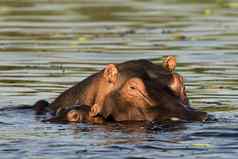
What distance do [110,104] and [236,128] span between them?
73.0 inches

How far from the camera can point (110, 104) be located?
1321cm

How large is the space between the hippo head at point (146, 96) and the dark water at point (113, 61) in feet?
0.81

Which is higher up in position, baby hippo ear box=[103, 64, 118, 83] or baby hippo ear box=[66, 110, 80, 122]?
baby hippo ear box=[103, 64, 118, 83]

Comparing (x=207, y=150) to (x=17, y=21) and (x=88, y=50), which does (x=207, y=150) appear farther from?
(x=17, y=21)

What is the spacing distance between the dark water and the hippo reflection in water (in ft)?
0.84

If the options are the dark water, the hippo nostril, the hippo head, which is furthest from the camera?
the hippo head

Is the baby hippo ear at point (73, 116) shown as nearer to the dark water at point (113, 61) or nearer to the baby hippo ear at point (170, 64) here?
the dark water at point (113, 61)

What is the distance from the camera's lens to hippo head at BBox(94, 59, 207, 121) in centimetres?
1277

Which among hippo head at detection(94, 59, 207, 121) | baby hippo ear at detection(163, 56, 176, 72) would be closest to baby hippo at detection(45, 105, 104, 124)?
hippo head at detection(94, 59, 207, 121)

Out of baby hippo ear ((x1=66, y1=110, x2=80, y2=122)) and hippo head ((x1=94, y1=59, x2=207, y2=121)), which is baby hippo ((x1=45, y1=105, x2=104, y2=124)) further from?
hippo head ((x1=94, y1=59, x2=207, y2=121))

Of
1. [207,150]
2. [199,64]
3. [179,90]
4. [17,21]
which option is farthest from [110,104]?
[17,21]

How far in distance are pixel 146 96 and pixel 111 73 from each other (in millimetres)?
688

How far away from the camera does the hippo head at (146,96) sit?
503 inches

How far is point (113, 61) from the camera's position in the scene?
1983 cm
